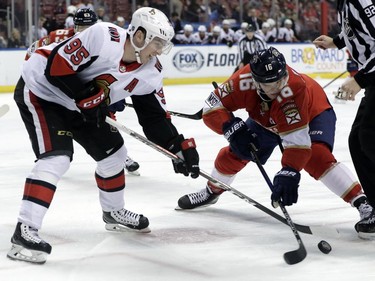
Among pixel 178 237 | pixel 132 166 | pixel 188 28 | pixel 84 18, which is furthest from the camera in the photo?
pixel 188 28

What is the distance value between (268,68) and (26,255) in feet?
3.69

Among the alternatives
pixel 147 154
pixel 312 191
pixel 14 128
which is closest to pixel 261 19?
pixel 14 128

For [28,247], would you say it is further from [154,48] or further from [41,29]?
[41,29]

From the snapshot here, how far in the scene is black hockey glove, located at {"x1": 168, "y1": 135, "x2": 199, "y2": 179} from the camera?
10.7 ft

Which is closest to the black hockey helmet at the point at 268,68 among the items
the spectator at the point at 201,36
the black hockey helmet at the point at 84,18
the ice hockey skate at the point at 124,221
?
the ice hockey skate at the point at 124,221

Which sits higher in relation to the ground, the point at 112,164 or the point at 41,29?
the point at 112,164

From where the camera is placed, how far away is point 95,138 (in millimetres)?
3195

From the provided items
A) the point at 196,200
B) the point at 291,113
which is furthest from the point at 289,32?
the point at 291,113

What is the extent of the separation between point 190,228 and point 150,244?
316 mm

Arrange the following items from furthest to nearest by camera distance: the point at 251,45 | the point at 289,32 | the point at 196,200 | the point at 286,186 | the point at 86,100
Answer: the point at 289,32, the point at 251,45, the point at 196,200, the point at 286,186, the point at 86,100

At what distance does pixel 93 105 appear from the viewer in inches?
117

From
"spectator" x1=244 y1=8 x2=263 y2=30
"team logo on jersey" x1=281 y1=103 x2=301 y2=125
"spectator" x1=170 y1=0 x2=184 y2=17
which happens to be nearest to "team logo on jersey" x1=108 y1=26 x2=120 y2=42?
"team logo on jersey" x1=281 y1=103 x2=301 y2=125

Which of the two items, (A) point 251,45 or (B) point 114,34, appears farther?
(A) point 251,45

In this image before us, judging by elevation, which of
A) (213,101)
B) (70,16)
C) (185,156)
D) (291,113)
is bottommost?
(70,16)
